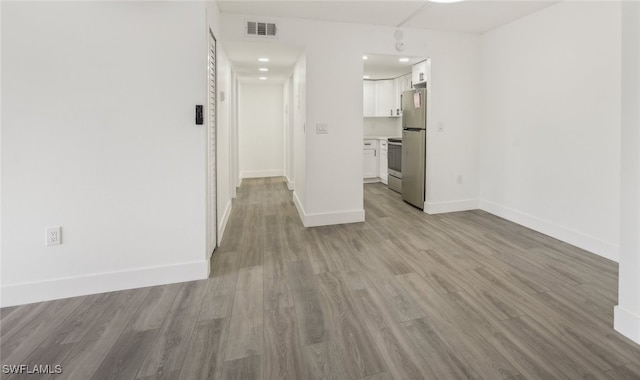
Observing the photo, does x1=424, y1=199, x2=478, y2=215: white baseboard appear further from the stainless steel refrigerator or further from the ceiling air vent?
the ceiling air vent

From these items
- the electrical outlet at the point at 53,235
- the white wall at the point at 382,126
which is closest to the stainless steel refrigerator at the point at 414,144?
the white wall at the point at 382,126

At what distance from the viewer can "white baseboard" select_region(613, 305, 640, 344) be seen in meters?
1.69

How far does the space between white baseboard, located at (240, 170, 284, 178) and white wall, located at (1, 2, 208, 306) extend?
5422 millimetres

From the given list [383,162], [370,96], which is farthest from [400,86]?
[383,162]

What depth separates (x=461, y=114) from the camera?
14.6 feet

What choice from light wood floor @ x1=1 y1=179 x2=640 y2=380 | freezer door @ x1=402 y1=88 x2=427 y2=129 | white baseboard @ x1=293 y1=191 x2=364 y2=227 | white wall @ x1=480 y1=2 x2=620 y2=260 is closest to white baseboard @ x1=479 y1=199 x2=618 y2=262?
white wall @ x1=480 y1=2 x2=620 y2=260

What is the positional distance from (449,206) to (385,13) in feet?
8.67

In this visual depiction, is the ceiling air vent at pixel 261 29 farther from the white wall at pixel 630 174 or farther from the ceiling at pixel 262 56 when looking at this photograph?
the white wall at pixel 630 174

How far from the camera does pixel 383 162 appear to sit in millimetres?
6844

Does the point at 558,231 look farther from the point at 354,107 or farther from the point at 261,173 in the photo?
the point at 261,173

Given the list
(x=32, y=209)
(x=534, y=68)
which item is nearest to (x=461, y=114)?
(x=534, y=68)

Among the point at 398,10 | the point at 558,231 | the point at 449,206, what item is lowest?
the point at 558,231

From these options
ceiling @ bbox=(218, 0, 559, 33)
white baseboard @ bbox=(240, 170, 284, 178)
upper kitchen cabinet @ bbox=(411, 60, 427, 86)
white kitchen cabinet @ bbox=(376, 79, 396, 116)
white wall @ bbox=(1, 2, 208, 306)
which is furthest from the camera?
white baseboard @ bbox=(240, 170, 284, 178)

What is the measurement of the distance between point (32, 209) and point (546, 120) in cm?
468
